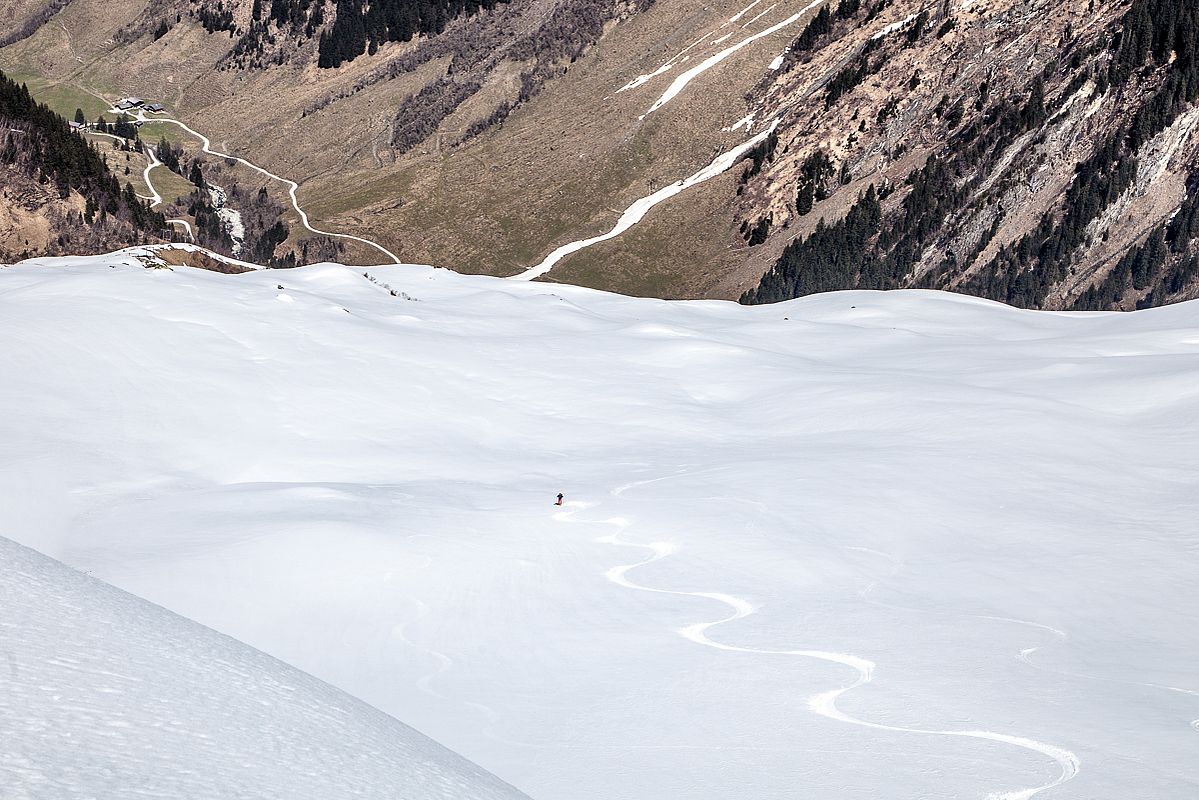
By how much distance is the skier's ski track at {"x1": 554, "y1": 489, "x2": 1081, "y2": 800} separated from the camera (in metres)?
11.3

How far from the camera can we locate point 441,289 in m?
43.0

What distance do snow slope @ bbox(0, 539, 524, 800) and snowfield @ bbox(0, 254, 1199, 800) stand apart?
0.41ft

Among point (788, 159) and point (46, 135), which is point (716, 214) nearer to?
point (788, 159)

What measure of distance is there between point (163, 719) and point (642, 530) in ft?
45.4

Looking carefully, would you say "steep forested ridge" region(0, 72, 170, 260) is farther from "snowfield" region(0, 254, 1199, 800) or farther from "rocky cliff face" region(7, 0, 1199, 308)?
"rocky cliff face" region(7, 0, 1199, 308)

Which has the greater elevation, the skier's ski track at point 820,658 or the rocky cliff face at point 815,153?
the rocky cliff face at point 815,153

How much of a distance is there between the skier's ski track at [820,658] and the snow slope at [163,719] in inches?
250

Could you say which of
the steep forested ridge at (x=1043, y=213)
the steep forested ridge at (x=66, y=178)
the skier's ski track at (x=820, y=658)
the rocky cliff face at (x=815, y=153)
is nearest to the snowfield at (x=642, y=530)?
the skier's ski track at (x=820, y=658)

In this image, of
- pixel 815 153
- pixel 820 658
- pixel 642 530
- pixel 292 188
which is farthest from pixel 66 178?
pixel 292 188

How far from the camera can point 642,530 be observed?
62.2 feet

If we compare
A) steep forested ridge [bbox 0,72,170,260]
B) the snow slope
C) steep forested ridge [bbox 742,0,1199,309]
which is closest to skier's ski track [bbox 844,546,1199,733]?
the snow slope

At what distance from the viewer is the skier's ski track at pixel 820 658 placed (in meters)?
11.3

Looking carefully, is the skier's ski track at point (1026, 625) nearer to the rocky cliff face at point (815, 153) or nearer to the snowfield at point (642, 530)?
the snowfield at point (642, 530)

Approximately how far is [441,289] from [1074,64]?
110 m
